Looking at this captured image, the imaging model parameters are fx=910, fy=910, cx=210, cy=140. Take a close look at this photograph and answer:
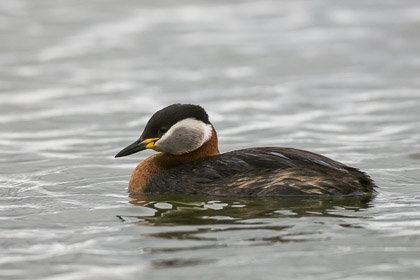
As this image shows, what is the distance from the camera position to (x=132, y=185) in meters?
9.87

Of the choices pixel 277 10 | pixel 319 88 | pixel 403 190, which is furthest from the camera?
pixel 277 10

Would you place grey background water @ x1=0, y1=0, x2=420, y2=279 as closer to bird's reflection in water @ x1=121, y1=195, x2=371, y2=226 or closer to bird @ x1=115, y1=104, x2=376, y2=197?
bird's reflection in water @ x1=121, y1=195, x2=371, y2=226

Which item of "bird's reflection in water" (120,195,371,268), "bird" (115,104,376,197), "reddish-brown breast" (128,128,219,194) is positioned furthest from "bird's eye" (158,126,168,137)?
"bird's reflection in water" (120,195,371,268)

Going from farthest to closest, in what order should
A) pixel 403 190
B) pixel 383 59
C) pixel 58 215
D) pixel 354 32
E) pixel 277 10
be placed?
pixel 277 10
pixel 354 32
pixel 383 59
pixel 403 190
pixel 58 215

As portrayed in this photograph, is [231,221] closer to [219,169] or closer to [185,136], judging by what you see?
[219,169]

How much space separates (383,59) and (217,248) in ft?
37.5

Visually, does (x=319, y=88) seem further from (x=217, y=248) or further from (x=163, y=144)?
(x=217, y=248)

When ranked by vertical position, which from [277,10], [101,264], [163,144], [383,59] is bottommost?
[101,264]

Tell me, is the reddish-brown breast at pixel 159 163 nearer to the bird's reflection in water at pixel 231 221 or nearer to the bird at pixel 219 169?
the bird at pixel 219 169

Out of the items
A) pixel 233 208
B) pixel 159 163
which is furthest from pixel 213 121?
pixel 233 208

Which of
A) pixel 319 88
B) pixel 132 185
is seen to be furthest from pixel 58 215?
pixel 319 88

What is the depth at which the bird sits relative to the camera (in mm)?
9281

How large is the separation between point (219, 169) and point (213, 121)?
16.1ft

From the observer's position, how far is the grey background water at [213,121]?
732 centimetres
